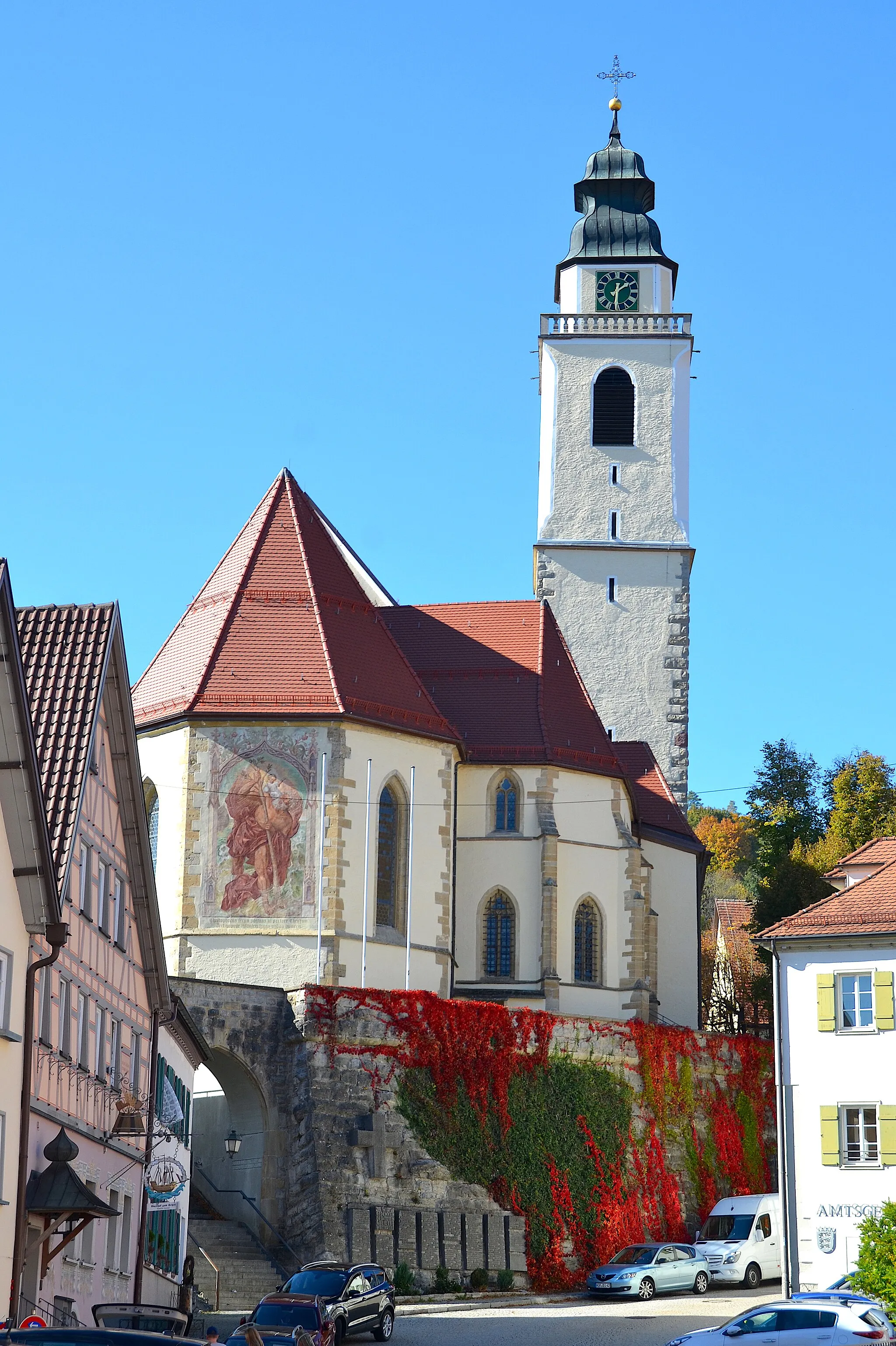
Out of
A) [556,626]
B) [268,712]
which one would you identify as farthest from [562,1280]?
[556,626]

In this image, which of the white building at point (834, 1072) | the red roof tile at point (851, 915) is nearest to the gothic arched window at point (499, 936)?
the white building at point (834, 1072)

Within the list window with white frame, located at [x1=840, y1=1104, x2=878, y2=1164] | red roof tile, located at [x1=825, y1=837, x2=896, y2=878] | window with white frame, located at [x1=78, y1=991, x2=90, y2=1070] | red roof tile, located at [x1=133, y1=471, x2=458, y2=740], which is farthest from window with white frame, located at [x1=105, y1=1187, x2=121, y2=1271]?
red roof tile, located at [x1=825, y1=837, x2=896, y2=878]

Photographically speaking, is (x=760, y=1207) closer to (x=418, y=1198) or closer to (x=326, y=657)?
(x=418, y=1198)

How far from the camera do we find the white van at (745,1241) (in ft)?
112

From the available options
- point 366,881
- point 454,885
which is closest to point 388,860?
point 366,881

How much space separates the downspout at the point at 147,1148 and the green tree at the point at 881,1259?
9.24 metres

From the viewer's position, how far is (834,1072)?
32.8 meters

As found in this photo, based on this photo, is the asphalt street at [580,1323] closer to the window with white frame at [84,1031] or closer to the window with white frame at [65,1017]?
the window with white frame at [84,1031]

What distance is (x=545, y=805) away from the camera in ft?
144

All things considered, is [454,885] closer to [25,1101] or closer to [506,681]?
[506,681]

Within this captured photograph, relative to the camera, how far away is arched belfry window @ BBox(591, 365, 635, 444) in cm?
5834

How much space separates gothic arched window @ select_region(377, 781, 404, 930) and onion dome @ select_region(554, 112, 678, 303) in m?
25.7

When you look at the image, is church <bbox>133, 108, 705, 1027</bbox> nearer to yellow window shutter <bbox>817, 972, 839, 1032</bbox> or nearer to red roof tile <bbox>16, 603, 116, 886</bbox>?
yellow window shutter <bbox>817, 972, 839, 1032</bbox>

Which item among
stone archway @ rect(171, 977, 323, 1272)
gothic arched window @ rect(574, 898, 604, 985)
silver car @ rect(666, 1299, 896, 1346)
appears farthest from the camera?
gothic arched window @ rect(574, 898, 604, 985)
